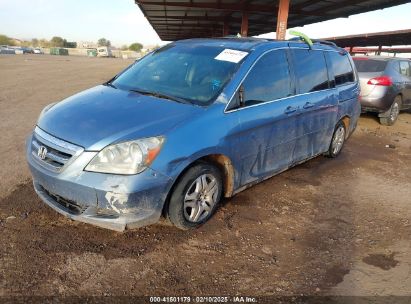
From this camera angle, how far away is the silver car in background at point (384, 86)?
9148 millimetres

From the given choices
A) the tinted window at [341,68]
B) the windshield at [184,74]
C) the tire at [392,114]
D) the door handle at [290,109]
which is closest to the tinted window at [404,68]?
the tire at [392,114]

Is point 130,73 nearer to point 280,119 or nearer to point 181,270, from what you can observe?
point 280,119

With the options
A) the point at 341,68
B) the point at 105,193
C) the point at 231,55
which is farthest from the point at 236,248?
the point at 341,68

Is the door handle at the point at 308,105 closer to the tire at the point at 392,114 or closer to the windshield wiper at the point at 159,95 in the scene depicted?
the windshield wiper at the point at 159,95

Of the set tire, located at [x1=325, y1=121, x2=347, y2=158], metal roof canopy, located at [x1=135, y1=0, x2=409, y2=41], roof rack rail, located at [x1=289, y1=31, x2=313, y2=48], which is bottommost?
tire, located at [x1=325, y1=121, x2=347, y2=158]

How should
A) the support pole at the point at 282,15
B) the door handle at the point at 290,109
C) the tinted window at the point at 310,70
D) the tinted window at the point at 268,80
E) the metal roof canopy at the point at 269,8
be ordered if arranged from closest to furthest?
the tinted window at the point at 268,80 < the door handle at the point at 290,109 < the tinted window at the point at 310,70 < the support pole at the point at 282,15 < the metal roof canopy at the point at 269,8

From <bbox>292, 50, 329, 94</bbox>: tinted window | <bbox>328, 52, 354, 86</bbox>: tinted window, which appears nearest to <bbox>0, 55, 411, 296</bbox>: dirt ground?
<bbox>292, 50, 329, 94</bbox>: tinted window

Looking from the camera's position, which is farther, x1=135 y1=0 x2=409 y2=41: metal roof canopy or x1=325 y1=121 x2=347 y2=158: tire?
x1=135 y1=0 x2=409 y2=41: metal roof canopy

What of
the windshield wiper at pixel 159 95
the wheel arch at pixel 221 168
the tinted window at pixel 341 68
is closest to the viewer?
the wheel arch at pixel 221 168

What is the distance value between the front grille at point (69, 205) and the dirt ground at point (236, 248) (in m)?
0.30

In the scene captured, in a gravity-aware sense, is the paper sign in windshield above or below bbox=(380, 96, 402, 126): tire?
above

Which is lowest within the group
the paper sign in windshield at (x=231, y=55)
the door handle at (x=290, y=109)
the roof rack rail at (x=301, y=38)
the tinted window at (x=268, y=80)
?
the door handle at (x=290, y=109)

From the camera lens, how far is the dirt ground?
2762 mm

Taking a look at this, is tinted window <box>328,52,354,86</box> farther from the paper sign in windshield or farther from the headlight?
the headlight
